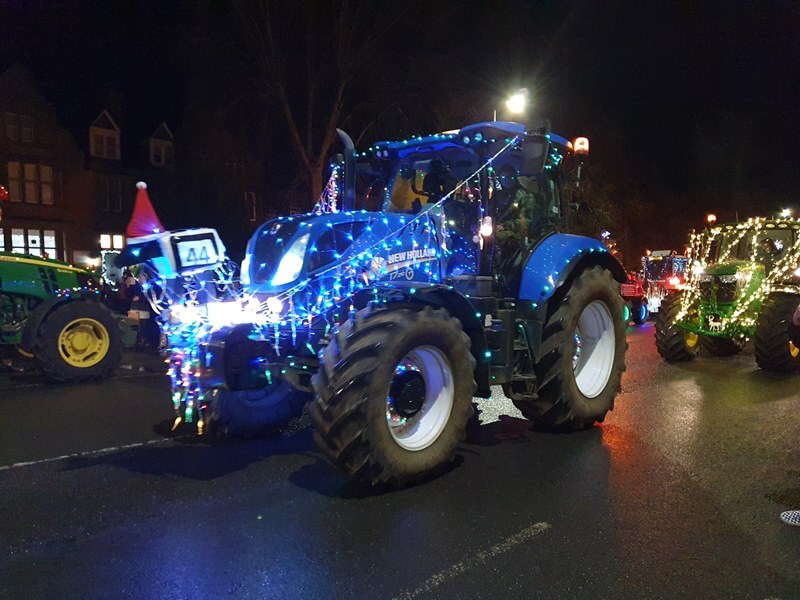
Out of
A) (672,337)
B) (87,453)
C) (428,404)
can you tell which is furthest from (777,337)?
(87,453)

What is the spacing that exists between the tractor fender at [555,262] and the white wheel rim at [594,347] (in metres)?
0.59

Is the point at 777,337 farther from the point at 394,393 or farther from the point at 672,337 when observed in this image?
the point at 394,393

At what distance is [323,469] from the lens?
570 centimetres

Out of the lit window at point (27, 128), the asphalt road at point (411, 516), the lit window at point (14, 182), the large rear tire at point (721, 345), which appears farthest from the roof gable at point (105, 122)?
the large rear tire at point (721, 345)

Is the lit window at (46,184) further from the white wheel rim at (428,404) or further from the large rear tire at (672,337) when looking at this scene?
the white wheel rim at (428,404)

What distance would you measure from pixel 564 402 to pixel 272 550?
11.5 ft

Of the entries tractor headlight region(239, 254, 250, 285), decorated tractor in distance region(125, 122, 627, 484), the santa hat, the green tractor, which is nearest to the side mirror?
decorated tractor in distance region(125, 122, 627, 484)

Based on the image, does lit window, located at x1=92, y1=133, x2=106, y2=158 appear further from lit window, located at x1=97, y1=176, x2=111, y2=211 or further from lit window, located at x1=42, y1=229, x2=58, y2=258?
lit window, located at x1=42, y1=229, x2=58, y2=258

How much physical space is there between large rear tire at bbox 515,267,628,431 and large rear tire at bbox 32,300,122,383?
6.60 metres

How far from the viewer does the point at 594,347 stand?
755 cm

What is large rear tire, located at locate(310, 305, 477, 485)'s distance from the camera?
4.67m

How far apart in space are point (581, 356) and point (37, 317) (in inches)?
300

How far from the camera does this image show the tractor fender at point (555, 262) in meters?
6.52

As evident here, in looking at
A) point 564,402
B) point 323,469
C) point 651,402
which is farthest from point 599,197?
point 323,469
